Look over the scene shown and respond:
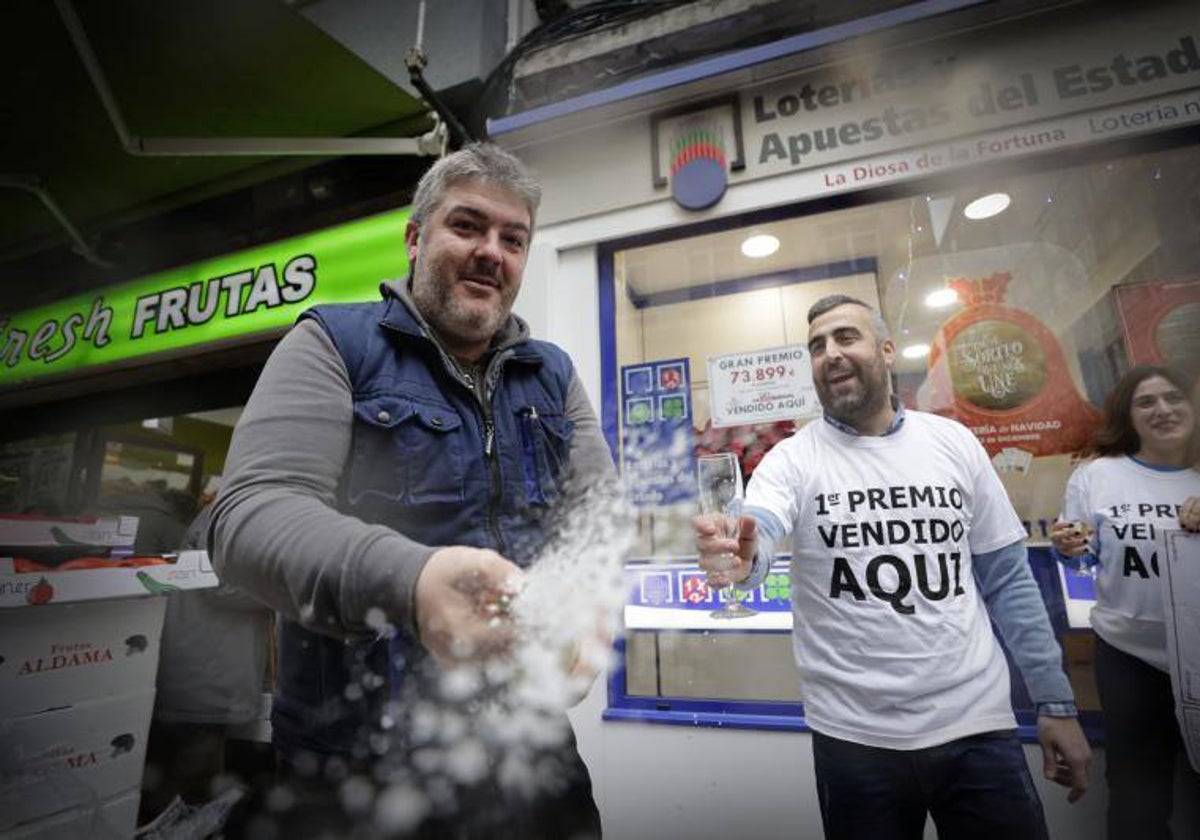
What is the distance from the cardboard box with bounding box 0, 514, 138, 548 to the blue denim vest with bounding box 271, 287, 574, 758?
0.52 m

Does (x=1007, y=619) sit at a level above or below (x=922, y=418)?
below

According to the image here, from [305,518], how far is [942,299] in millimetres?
1829

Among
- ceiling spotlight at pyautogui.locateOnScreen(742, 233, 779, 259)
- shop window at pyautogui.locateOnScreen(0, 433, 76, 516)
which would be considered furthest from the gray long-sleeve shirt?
ceiling spotlight at pyautogui.locateOnScreen(742, 233, 779, 259)

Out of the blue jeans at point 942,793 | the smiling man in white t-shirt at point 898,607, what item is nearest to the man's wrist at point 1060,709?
the smiling man in white t-shirt at point 898,607

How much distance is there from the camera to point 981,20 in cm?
152

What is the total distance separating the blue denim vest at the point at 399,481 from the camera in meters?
0.54

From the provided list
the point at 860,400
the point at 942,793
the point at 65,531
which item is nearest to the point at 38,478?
the point at 65,531

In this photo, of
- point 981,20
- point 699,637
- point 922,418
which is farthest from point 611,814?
point 981,20

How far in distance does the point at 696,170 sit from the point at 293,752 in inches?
75.4

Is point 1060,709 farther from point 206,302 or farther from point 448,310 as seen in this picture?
point 206,302

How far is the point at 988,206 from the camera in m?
1.54

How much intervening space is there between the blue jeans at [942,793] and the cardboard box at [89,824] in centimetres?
128

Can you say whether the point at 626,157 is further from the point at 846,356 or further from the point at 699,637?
the point at 699,637

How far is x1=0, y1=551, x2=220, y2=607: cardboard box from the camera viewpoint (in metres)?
0.71
